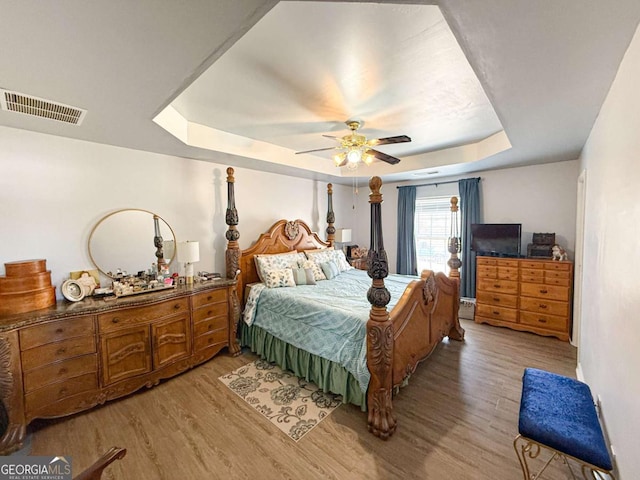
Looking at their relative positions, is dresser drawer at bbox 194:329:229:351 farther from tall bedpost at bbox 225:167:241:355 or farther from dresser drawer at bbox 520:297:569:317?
dresser drawer at bbox 520:297:569:317

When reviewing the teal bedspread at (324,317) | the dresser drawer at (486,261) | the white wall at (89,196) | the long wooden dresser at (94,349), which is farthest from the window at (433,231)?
the long wooden dresser at (94,349)

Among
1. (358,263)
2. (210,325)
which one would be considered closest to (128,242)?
(210,325)

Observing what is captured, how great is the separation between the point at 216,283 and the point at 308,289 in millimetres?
1125

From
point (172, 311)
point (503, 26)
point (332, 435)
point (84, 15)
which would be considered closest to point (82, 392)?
point (172, 311)

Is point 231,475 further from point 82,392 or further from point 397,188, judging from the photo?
point 397,188

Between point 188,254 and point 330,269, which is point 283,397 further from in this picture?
point 330,269

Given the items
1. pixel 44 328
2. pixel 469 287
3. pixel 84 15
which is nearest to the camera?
pixel 84 15

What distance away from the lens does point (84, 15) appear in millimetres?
1077

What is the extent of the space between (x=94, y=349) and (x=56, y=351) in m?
0.23

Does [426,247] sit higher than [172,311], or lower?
higher

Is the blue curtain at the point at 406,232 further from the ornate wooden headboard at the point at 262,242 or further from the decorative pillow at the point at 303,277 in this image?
the decorative pillow at the point at 303,277

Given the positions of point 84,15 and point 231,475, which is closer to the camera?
point 84,15

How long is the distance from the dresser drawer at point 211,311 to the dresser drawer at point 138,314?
146mm

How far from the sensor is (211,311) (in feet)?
9.96
